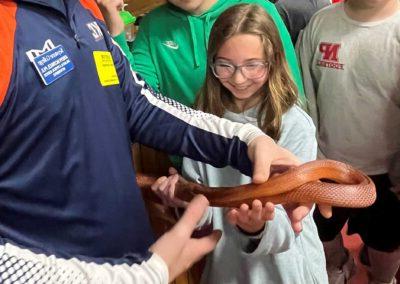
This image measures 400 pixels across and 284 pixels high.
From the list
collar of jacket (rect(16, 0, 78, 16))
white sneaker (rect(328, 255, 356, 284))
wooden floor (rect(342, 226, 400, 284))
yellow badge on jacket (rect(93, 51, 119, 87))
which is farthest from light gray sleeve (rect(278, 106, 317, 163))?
wooden floor (rect(342, 226, 400, 284))

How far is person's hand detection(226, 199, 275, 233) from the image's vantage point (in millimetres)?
875

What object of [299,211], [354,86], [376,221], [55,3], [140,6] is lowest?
[376,221]

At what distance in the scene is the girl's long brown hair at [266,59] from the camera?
125 centimetres

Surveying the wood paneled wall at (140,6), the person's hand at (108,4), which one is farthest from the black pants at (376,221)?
the wood paneled wall at (140,6)

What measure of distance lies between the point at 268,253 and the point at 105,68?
0.58 metres

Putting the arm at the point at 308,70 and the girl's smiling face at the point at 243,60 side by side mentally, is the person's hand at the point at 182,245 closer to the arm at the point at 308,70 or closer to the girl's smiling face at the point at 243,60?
the girl's smiling face at the point at 243,60

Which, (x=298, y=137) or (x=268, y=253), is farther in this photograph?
(x=298, y=137)

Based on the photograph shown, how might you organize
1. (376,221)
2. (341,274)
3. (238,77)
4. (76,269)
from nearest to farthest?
1. (76,269)
2. (238,77)
3. (376,221)
4. (341,274)

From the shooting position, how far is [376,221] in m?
1.76

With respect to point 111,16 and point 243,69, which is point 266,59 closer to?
point 243,69

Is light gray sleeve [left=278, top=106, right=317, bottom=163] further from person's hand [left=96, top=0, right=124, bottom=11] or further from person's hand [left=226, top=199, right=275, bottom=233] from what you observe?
person's hand [left=96, top=0, right=124, bottom=11]

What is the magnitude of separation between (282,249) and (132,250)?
379mm

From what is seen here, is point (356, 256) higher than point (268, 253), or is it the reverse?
point (268, 253)

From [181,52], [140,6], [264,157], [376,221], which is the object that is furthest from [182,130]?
[140,6]
